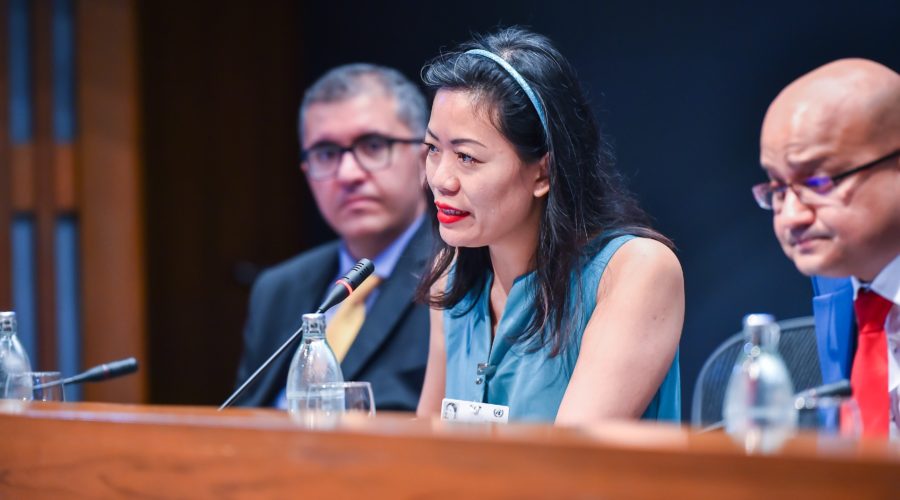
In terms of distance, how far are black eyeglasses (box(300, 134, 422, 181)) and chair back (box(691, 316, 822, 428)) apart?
1.10 m

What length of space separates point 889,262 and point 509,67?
0.81 metres

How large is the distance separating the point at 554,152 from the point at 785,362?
81 cm

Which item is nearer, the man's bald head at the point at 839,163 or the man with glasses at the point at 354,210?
the man's bald head at the point at 839,163

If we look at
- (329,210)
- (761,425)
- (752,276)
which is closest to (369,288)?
(329,210)

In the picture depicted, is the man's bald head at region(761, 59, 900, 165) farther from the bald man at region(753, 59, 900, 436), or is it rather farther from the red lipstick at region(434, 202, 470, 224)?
the red lipstick at region(434, 202, 470, 224)

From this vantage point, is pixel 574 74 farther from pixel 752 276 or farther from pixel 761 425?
pixel 752 276

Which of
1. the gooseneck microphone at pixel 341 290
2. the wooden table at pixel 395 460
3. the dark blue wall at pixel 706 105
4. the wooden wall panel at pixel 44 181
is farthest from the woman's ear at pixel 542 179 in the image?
the wooden wall panel at pixel 44 181

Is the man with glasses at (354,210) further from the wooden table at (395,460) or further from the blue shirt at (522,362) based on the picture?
the wooden table at (395,460)

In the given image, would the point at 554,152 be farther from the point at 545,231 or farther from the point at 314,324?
the point at 314,324

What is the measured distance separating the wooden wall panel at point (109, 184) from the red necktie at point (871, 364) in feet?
9.53

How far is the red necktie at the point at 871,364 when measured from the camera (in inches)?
67.4

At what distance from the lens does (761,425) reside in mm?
1144

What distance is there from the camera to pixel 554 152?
82.2 inches

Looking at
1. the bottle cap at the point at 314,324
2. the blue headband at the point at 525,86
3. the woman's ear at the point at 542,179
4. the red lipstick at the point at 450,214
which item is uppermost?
the blue headband at the point at 525,86
